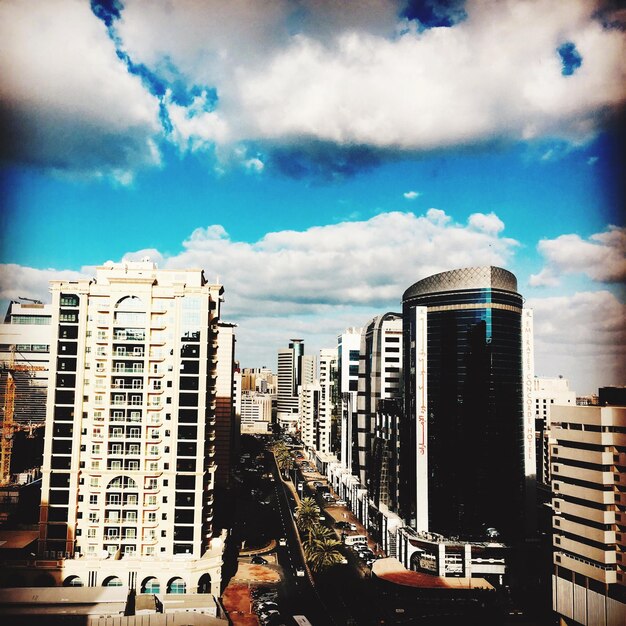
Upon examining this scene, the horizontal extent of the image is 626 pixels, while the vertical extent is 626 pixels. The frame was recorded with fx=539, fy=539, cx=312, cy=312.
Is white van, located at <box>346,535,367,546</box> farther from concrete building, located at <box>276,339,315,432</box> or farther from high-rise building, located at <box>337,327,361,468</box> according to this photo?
concrete building, located at <box>276,339,315,432</box>

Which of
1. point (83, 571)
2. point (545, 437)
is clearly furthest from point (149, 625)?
point (545, 437)

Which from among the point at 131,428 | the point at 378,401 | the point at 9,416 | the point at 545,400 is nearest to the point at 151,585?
the point at 131,428

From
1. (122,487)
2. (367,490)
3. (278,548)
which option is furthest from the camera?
(367,490)

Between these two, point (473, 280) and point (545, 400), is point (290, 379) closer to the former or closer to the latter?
point (545, 400)

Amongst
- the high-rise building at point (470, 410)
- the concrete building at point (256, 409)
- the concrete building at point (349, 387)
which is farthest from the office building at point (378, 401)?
the concrete building at point (256, 409)

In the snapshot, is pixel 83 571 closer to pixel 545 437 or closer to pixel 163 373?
pixel 163 373

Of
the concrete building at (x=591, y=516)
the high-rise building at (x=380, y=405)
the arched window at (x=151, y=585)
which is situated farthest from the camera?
the high-rise building at (x=380, y=405)

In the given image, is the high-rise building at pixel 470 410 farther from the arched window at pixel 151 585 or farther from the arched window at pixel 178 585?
the arched window at pixel 151 585

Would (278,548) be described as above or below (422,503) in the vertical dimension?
below

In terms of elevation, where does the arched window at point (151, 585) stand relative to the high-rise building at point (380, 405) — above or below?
below
